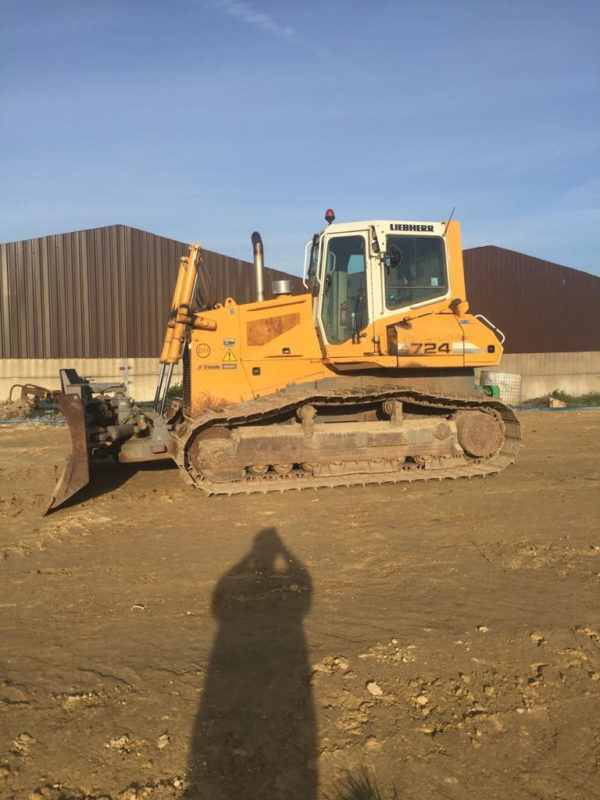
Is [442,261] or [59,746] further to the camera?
[442,261]

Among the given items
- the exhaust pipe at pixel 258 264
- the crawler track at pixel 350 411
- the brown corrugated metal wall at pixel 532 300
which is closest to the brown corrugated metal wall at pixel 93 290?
the brown corrugated metal wall at pixel 532 300

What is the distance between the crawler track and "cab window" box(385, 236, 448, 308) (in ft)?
3.91

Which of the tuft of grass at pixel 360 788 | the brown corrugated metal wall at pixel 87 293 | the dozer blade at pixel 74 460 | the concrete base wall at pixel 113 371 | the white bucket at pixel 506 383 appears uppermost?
the brown corrugated metal wall at pixel 87 293

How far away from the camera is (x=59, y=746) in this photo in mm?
2580

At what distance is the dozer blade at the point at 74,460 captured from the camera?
256 inches

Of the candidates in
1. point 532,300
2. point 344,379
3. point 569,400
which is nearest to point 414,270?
point 344,379

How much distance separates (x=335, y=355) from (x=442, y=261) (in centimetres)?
196

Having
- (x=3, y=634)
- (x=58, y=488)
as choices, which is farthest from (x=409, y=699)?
(x=58, y=488)

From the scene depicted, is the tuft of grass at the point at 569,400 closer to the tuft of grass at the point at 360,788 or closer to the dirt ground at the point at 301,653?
the dirt ground at the point at 301,653

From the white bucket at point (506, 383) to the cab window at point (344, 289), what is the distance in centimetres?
1263

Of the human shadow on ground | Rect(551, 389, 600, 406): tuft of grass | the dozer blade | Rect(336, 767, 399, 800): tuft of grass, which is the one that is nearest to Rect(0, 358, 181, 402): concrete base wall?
the dozer blade

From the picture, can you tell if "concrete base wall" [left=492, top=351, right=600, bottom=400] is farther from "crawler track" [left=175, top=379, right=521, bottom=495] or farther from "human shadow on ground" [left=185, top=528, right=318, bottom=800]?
"human shadow on ground" [left=185, top=528, right=318, bottom=800]

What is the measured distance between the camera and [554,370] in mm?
23562

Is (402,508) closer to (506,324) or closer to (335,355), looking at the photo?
(335,355)
